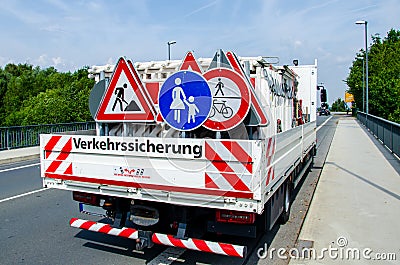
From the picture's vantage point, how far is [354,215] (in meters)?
7.18

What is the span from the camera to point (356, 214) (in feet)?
23.8

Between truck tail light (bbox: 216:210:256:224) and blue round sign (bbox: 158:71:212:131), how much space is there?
1.01 metres

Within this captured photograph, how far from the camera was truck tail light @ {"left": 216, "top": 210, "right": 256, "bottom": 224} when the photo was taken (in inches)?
165

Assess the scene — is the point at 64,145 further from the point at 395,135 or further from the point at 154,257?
the point at 395,135

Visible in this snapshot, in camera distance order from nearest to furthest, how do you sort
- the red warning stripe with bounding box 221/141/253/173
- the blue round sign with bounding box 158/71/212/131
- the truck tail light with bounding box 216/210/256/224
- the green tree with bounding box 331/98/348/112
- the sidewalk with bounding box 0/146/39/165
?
the red warning stripe with bounding box 221/141/253/173, the truck tail light with bounding box 216/210/256/224, the blue round sign with bounding box 158/71/212/131, the sidewalk with bounding box 0/146/39/165, the green tree with bounding box 331/98/348/112

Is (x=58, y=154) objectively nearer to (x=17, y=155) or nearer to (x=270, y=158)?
(x=270, y=158)

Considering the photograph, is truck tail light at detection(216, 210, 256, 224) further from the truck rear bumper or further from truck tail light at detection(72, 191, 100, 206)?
truck tail light at detection(72, 191, 100, 206)

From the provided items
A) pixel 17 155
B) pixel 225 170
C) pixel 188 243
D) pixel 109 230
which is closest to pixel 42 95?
pixel 17 155

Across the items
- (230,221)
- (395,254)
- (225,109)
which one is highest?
(225,109)

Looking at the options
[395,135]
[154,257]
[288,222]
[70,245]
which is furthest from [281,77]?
[395,135]

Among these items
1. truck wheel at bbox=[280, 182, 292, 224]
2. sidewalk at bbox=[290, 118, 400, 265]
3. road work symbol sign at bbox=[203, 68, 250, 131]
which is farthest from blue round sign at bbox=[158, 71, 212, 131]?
truck wheel at bbox=[280, 182, 292, 224]

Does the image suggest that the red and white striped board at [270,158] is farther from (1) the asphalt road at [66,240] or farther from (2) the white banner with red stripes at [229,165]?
(1) the asphalt road at [66,240]

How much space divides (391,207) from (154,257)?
497 cm

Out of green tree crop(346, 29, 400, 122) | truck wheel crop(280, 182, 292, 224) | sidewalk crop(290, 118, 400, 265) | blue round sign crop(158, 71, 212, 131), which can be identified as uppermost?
green tree crop(346, 29, 400, 122)
